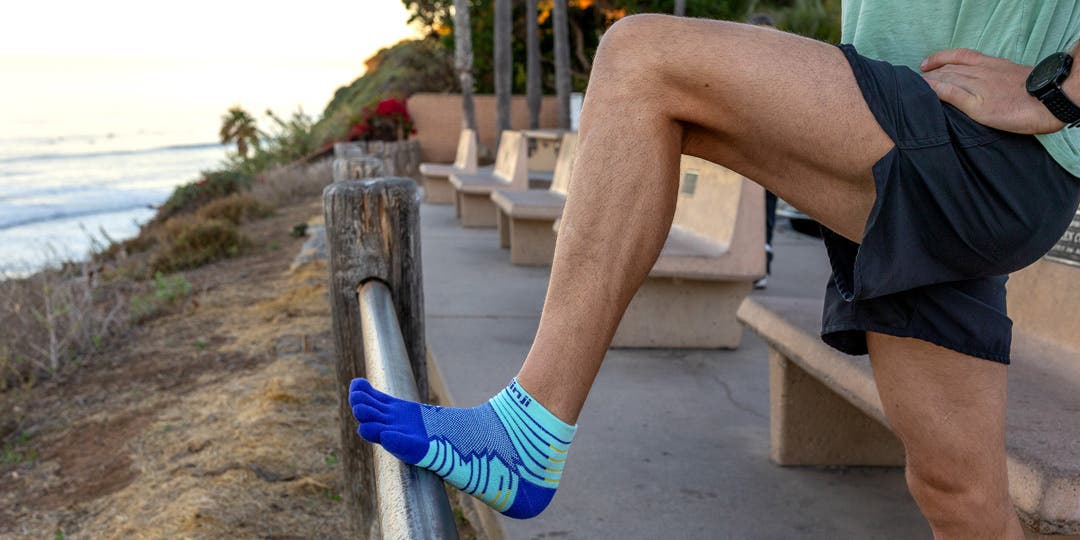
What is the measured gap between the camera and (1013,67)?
1240mm

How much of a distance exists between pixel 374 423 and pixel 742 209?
9.36ft

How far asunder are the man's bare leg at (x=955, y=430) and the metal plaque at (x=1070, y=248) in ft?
3.13

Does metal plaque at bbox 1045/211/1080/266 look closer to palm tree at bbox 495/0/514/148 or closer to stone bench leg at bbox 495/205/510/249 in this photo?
stone bench leg at bbox 495/205/510/249

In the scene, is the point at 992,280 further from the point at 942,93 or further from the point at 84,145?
the point at 84,145

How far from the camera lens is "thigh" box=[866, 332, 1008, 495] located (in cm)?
138

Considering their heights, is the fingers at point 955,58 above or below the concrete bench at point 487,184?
above

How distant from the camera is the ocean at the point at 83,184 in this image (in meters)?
20.7

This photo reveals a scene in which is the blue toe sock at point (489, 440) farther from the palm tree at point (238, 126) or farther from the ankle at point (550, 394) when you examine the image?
the palm tree at point (238, 126)

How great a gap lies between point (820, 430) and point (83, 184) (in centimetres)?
Answer: 3747

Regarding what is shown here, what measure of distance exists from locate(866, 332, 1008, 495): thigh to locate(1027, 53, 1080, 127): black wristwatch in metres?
0.39

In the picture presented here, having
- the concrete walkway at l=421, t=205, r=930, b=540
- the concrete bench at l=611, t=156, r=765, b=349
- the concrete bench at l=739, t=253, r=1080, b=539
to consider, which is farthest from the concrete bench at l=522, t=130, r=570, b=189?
the concrete bench at l=739, t=253, r=1080, b=539

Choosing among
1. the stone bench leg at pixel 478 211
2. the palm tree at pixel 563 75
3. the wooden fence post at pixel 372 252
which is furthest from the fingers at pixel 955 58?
the palm tree at pixel 563 75

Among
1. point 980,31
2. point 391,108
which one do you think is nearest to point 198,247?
point 391,108

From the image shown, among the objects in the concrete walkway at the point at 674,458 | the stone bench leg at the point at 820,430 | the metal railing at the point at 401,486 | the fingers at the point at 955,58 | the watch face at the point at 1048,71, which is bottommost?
the concrete walkway at the point at 674,458
